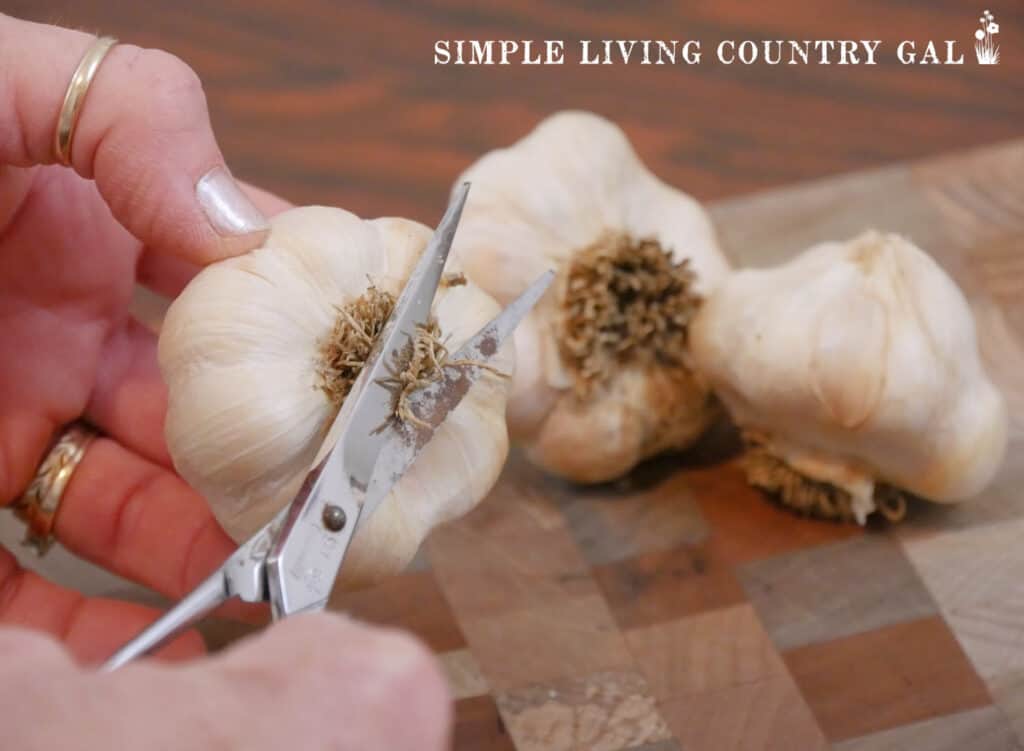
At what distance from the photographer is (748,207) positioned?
1.50 metres

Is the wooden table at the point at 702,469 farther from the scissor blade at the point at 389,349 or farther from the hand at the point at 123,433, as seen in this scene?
the scissor blade at the point at 389,349

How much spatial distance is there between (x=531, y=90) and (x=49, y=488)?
928 mm

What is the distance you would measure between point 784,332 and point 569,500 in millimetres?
276

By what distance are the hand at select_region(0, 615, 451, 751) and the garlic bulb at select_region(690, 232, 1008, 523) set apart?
59 cm

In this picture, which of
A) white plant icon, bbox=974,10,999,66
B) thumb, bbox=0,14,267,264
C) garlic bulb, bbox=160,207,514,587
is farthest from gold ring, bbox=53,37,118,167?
white plant icon, bbox=974,10,999,66

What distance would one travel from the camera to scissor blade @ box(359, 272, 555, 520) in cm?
84

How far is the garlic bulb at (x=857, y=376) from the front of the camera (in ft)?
3.55

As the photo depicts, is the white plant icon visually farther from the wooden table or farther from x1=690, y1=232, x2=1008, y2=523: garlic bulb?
x1=690, y1=232, x2=1008, y2=523: garlic bulb

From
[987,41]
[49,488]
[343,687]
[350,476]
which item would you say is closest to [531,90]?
[987,41]

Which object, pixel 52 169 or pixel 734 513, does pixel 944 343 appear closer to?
pixel 734 513

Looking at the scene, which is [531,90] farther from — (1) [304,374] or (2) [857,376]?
(1) [304,374]

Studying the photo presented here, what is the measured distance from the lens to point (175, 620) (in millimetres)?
724

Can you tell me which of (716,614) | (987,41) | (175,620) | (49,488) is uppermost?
(987,41)

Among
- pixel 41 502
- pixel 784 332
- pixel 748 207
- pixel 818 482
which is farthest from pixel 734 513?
pixel 41 502
